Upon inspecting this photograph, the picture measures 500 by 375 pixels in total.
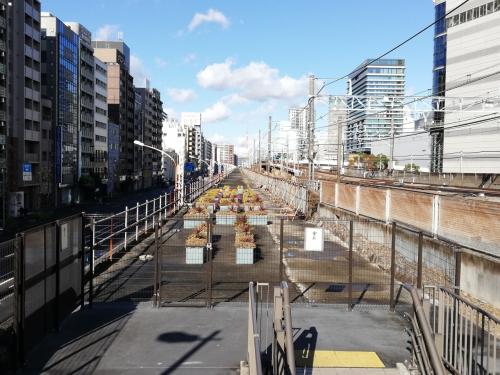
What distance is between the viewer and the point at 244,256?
58.0 ft

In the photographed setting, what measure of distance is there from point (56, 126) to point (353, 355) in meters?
73.5

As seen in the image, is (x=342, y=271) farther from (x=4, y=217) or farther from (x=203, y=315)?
(x=4, y=217)

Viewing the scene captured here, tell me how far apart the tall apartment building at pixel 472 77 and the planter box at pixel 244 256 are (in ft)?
165

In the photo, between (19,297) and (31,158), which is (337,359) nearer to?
(19,297)

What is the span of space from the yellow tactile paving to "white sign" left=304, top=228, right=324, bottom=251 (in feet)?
10.9

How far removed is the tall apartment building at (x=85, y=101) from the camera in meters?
88.6

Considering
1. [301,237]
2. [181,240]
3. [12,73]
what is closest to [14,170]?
[12,73]

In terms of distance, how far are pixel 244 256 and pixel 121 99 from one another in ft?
357

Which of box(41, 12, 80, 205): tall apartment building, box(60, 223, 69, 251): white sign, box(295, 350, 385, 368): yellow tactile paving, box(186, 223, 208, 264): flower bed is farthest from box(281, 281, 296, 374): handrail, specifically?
box(41, 12, 80, 205): tall apartment building

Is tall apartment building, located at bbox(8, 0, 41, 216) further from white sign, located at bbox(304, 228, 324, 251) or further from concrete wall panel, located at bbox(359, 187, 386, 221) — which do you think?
white sign, located at bbox(304, 228, 324, 251)

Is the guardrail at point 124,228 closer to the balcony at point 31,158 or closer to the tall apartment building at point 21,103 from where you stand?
the tall apartment building at point 21,103

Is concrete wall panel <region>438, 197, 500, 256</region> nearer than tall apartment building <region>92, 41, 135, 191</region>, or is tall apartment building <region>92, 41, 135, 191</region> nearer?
concrete wall panel <region>438, 197, 500, 256</region>

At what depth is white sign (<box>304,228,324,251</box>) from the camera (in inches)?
461

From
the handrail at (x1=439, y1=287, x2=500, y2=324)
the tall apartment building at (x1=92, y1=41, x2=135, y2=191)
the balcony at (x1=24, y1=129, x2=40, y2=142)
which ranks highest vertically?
the tall apartment building at (x1=92, y1=41, x2=135, y2=191)
